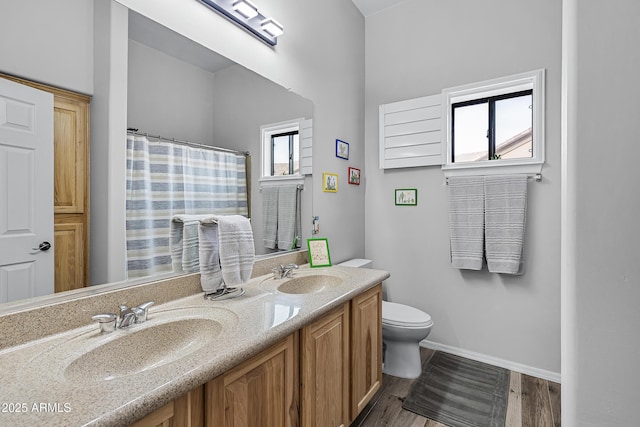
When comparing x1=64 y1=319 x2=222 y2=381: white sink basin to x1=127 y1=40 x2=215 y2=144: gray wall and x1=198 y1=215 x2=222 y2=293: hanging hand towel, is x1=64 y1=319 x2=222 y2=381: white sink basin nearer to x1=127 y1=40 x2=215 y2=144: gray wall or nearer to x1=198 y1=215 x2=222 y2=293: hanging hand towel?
x1=198 y1=215 x2=222 y2=293: hanging hand towel

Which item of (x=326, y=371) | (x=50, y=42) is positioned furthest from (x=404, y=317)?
(x=50, y=42)

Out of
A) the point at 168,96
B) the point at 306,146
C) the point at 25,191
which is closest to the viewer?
the point at 25,191

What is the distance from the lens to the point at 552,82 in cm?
207

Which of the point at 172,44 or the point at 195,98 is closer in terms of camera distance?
the point at 172,44

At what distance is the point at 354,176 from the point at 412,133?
0.62 m

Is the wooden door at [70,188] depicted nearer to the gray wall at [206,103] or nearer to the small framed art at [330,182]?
the gray wall at [206,103]

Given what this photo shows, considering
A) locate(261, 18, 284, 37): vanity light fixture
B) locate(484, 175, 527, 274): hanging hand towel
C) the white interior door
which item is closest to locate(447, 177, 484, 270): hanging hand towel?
locate(484, 175, 527, 274): hanging hand towel

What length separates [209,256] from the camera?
132 cm

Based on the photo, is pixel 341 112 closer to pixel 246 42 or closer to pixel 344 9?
pixel 344 9

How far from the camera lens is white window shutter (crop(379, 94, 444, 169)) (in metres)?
2.47

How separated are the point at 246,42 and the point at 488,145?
1.95 metres

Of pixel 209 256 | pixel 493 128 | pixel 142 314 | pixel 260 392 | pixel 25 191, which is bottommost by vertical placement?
pixel 260 392

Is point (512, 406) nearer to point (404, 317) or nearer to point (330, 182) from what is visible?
point (404, 317)

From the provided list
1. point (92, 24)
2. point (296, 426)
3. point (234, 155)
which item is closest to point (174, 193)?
point (234, 155)
